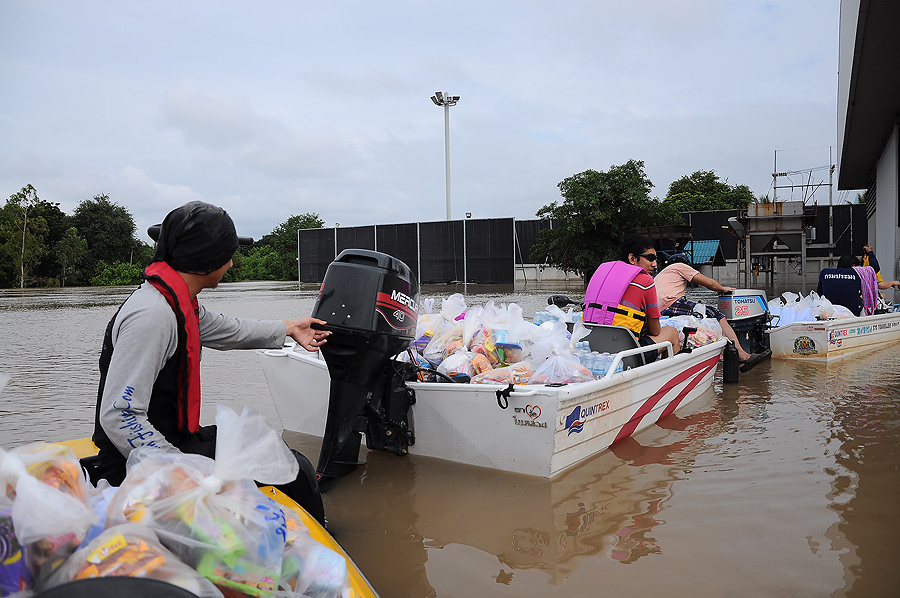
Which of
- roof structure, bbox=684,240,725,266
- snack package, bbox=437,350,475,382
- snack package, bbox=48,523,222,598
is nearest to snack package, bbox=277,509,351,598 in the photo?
snack package, bbox=48,523,222,598

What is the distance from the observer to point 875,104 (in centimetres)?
1452

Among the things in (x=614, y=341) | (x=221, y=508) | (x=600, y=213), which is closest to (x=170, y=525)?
(x=221, y=508)

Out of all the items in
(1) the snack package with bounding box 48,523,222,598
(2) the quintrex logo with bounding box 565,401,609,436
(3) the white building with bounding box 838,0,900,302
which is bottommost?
(2) the quintrex logo with bounding box 565,401,609,436

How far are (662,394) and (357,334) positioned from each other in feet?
9.69

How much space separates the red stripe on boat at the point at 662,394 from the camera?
4918 mm

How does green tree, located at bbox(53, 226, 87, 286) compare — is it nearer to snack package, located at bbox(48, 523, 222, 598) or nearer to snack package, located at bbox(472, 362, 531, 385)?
snack package, located at bbox(472, 362, 531, 385)

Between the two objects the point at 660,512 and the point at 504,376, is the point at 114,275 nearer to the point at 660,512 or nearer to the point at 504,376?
the point at 504,376

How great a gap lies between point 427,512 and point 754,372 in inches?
231

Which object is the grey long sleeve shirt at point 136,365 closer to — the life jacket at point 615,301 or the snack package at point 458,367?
the snack package at point 458,367

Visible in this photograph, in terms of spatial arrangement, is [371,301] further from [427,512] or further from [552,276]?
[552,276]

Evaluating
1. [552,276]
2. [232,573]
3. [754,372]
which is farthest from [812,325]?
[552,276]

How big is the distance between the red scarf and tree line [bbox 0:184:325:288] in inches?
1943

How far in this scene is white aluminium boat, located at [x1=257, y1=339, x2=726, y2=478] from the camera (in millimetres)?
3914

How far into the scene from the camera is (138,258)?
57.4m
